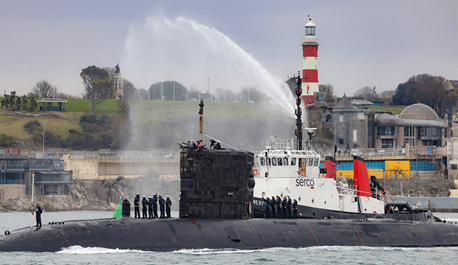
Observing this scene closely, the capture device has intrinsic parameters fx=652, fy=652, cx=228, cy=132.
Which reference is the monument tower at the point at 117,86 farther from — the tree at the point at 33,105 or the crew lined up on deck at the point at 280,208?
the crew lined up on deck at the point at 280,208

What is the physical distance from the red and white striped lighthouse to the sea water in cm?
6446

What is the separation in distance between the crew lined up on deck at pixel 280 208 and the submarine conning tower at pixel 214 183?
453cm

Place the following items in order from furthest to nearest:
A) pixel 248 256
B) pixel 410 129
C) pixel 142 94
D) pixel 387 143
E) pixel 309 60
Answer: pixel 410 129, pixel 387 143, pixel 142 94, pixel 309 60, pixel 248 256

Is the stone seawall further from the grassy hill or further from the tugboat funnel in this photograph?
the tugboat funnel

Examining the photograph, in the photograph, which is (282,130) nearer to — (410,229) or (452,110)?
(410,229)

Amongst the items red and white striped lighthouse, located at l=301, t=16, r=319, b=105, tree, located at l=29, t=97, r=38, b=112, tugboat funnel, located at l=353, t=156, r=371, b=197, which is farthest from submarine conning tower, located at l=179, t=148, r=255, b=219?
tree, located at l=29, t=97, r=38, b=112

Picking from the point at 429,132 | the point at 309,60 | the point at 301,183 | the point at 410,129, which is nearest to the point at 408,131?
the point at 410,129

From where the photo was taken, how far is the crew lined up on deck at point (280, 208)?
36031 millimetres

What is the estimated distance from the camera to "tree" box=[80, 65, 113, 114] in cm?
12388

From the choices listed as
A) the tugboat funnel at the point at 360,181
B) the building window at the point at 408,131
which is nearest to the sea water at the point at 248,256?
the tugboat funnel at the point at 360,181

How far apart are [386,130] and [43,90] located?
6757 cm

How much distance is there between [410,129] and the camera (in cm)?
12000

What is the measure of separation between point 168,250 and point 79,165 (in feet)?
207

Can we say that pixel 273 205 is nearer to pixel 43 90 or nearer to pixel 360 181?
pixel 360 181
